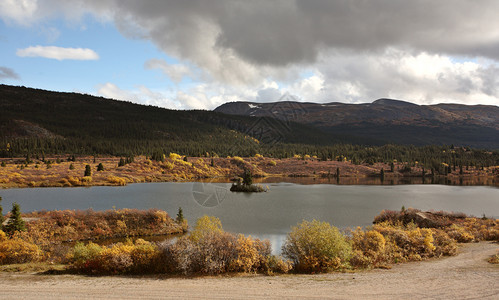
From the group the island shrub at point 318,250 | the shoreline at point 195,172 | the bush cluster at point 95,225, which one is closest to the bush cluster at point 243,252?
the island shrub at point 318,250

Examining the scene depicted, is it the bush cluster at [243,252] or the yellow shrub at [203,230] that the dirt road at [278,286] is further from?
the yellow shrub at [203,230]

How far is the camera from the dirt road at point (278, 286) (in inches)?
583

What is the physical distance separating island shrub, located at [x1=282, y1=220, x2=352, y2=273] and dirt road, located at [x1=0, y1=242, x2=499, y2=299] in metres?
1.29

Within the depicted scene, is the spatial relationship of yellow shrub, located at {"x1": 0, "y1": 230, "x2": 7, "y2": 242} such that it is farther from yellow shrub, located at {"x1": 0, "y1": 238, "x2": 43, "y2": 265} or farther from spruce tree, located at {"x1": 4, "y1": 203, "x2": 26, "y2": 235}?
yellow shrub, located at {"x1": 0, "y1": 238, "x2": 43, "y2": 265}

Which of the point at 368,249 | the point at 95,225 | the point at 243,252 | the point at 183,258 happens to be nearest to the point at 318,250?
the point at 368,249

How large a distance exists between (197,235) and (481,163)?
202 m

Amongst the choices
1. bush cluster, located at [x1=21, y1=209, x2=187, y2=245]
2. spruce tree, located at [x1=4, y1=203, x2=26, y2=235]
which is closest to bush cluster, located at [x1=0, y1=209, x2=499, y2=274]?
spruce tree, located at [x1=4, y1=203, x2=26, y2=235]

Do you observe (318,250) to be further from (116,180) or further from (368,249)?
(116,180)

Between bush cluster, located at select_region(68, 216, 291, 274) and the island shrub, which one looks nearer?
bush cluster, located at select_region(68, 216, 291, 274)

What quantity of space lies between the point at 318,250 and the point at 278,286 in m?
5.23

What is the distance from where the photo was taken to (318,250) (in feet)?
68.6

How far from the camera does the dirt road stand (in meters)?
14.8

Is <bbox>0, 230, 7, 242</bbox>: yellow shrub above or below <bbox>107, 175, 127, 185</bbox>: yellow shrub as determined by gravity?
below

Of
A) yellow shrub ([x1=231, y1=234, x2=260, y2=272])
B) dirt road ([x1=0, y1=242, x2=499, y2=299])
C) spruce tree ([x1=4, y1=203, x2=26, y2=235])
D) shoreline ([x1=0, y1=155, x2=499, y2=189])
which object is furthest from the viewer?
shoreline ([x1=0, y1=155, x2=499, y2=189])
